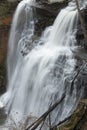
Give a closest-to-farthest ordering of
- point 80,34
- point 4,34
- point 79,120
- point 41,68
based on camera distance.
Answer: point 79,120, point 41,68, point 80,34, point 4,34

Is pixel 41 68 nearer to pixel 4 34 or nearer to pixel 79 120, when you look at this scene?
pixel 4 34

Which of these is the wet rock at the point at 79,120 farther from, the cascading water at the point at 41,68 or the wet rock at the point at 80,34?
the wet rock at the point at 80,34

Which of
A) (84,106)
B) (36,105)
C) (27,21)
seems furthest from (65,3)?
(84,106)

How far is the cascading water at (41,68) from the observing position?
1529cm

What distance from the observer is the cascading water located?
15.3 m

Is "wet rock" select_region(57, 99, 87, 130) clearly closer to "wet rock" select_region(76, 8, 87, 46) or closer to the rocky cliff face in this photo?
"wet rock" select_region(76, 8, 87, 46)

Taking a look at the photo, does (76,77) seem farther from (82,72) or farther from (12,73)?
(12,73)

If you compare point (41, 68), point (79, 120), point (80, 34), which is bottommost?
point (41, 68)

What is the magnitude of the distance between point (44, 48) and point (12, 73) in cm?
275

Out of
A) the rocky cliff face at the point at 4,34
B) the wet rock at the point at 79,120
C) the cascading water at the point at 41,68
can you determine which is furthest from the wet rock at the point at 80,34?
the wet rock at the point at 79,120

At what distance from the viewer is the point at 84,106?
8.58m

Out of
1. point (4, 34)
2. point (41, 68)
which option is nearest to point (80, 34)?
point (41, 68)

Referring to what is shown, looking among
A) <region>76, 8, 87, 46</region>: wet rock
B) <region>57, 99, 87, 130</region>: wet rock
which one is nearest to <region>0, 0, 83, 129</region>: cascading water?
<region>76, 8, 87, 46</region>: wet rock

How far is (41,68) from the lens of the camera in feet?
55.9
